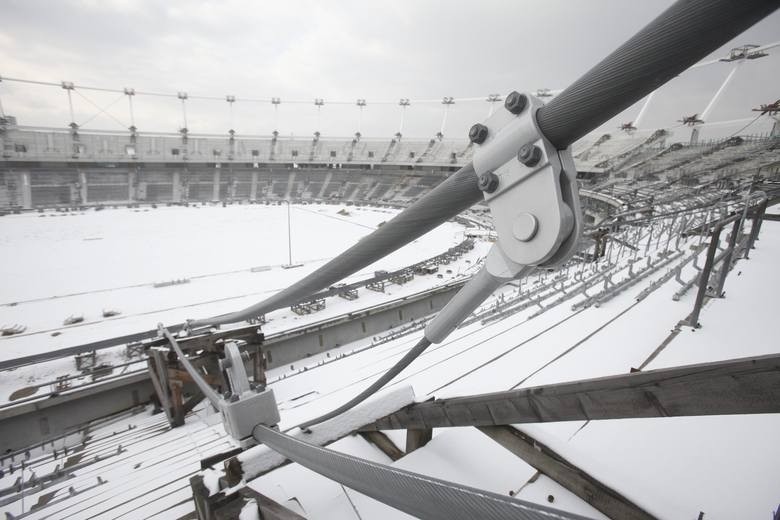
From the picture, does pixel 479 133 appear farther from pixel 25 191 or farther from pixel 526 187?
pixel 25 191

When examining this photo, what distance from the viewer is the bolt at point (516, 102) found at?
0.60 meters

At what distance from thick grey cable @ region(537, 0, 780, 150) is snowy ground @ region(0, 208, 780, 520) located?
1.15 meters

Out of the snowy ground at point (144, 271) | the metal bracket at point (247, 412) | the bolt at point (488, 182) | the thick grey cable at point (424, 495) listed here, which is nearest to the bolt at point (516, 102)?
the bolt at point (488, 182)

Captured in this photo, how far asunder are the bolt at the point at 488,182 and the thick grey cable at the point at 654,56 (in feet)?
0.44

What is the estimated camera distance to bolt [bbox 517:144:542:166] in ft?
1.92

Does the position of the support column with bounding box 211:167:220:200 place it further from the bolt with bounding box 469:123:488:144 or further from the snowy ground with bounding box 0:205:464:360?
the bolt with bounding box 469:123:488:144

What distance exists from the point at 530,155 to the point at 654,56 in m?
0.20

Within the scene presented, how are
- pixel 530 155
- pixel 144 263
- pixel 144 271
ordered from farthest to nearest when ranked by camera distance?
1. pixel 144 263
2. pixel 144 271
3. pixel 530 155

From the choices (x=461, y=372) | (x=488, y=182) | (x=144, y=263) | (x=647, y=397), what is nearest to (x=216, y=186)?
(x=144, y=263)

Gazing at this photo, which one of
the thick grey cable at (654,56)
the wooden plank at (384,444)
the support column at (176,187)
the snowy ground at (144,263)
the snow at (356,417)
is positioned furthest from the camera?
the support column at (176,187)

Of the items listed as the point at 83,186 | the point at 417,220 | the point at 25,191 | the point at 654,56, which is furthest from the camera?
the point at 83,186

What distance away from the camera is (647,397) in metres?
0.83

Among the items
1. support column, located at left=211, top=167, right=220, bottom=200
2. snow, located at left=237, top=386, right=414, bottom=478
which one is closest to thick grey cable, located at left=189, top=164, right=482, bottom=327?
snow, located at left=237, top=386, right=414, bottom=478

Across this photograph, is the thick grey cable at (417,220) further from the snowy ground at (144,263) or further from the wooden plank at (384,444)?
the snowy ground at (144,263)
